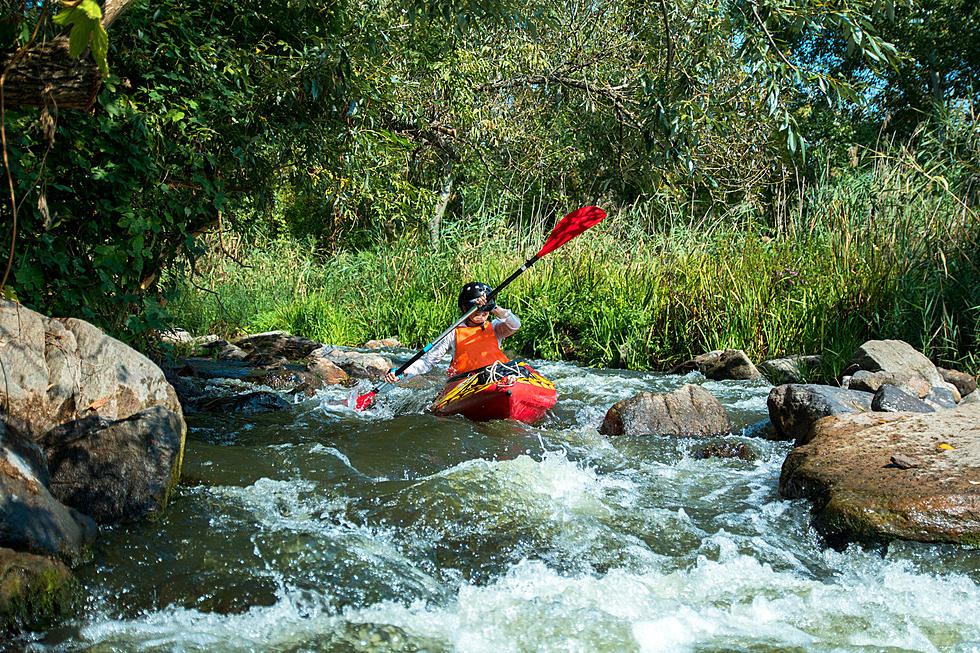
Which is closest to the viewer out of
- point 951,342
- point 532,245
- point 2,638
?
point 2,638

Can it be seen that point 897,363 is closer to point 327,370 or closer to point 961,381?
point 961,381

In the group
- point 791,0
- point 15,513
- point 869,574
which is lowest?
point 869,574

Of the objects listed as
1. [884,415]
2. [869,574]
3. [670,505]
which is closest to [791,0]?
[884,415]

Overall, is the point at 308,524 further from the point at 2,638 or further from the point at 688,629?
the point at 688,629

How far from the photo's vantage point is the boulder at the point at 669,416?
17.4 feet

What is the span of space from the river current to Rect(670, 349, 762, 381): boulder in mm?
2894

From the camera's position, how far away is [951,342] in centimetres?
626

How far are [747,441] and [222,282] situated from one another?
30.5 feet

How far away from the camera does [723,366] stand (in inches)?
293

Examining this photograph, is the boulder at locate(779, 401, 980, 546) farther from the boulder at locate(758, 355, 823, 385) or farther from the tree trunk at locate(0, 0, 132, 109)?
the tree trunk at locate(0, 0, 132, 109)

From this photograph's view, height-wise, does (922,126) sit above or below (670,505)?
above

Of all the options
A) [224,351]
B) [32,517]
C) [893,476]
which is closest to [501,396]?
[893,476]

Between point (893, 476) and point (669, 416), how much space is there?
6.36ft

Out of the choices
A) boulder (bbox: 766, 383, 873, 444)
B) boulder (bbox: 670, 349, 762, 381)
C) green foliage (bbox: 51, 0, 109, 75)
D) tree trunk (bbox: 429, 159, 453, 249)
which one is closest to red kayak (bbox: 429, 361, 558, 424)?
boulder (bbox: 766, 383, 873, 444)
